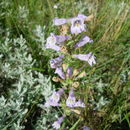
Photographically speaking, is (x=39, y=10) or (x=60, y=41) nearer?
(x=60, y=41)

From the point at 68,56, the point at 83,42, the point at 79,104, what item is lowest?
the point at 79,104

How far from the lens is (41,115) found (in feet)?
8.87

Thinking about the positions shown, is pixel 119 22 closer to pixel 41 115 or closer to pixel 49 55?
pixel 49 55

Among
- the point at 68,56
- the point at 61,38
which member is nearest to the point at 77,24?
the point at 61,38

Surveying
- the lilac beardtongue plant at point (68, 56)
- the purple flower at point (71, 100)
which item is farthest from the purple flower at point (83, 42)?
the purple flower at point (71, 100)

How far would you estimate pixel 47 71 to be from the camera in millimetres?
3076

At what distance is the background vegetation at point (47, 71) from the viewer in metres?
2.54

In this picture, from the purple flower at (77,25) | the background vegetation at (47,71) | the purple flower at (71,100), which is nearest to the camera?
the purple flower at (77,25)

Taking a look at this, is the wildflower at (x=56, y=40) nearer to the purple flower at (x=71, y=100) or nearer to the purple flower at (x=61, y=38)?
the purple flower at (x=61, y=38)

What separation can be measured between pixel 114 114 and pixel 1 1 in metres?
2.34

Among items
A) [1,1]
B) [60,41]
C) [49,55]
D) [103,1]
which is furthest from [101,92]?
[1,1]

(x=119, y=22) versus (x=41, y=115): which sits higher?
(x=119, y=22)

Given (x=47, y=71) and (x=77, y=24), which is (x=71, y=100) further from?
(x=47, y=71)

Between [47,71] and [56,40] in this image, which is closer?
[56,40]
